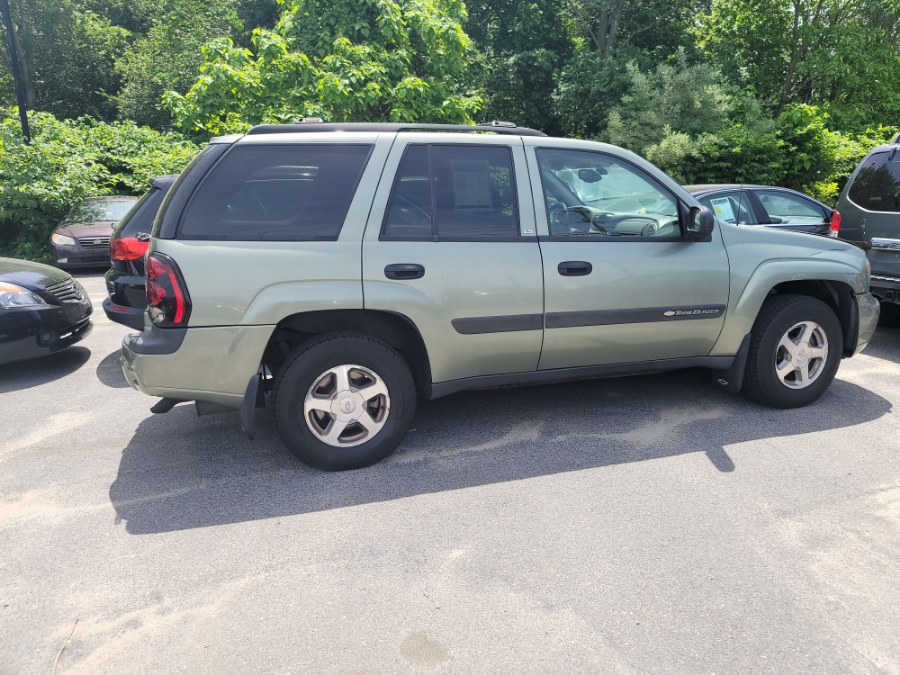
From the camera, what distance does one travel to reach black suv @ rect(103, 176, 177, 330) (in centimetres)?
519

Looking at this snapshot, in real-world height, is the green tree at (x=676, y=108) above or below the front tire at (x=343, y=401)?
above

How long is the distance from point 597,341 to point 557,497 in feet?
3.56

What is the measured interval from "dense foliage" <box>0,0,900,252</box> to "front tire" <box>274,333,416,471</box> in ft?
31.4

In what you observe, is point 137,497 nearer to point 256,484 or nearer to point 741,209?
point 256,484

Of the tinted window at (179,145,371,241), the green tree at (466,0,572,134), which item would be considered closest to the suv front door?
the tinted window at (179,145,371,241)

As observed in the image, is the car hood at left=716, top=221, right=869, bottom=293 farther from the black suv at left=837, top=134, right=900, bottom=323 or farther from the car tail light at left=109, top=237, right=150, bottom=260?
the car tail light at left=109, top=237, right=150, bottom=260

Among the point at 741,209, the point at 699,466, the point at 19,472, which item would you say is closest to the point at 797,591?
the point at 699,466

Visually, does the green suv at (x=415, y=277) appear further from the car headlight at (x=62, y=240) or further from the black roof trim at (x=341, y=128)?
the car headlight at (x=62, y=240)

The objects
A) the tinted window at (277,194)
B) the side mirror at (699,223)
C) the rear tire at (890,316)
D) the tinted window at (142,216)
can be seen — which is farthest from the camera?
the rear tire at (890,316)

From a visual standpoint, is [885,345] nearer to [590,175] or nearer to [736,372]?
[736,372]

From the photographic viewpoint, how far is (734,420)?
14.3ft

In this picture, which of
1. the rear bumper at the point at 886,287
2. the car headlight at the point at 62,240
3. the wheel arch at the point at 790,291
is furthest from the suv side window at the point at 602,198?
the car headlight at the point at 62,240

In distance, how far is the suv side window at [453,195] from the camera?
3.57m

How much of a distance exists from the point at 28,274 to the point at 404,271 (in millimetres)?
4085
